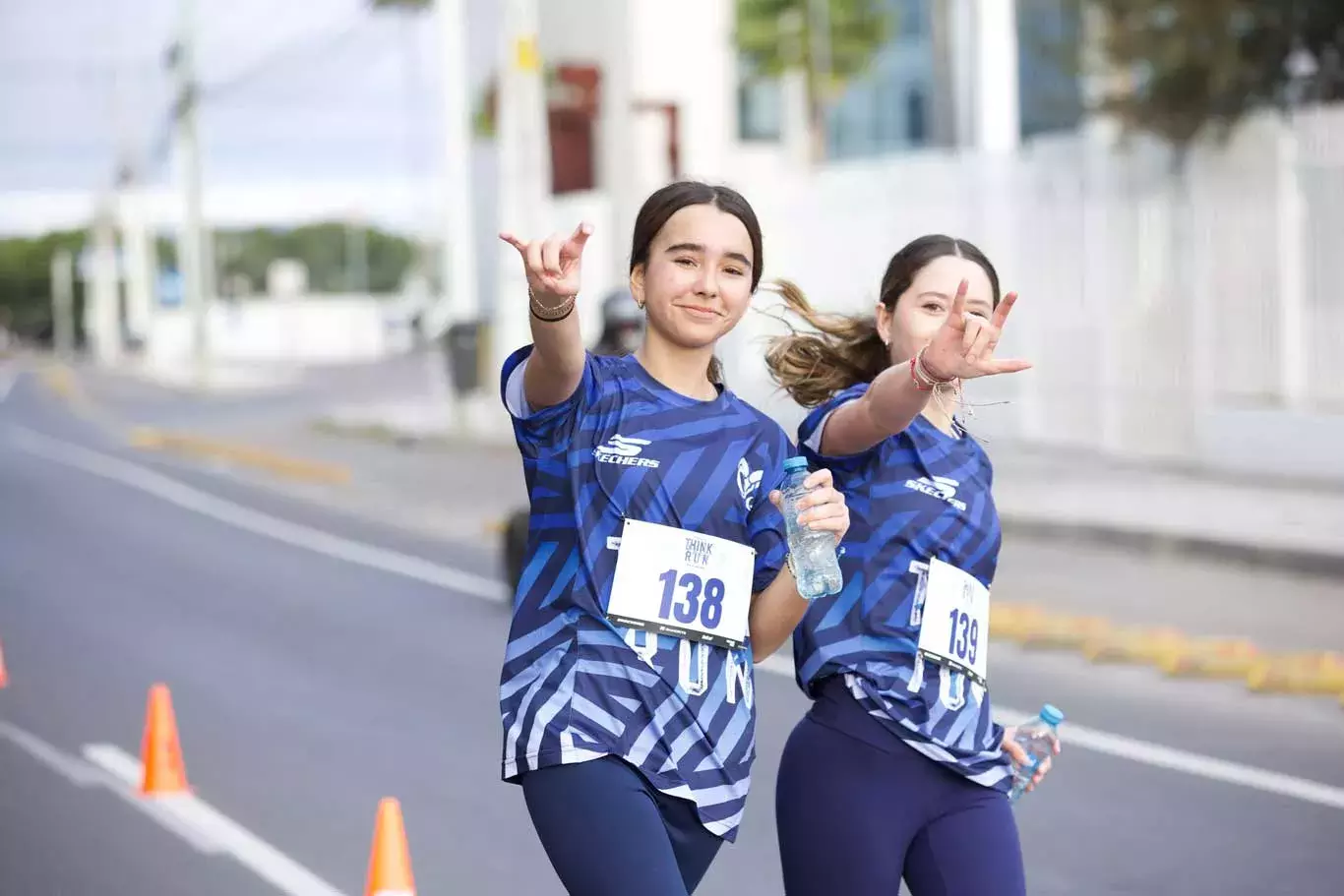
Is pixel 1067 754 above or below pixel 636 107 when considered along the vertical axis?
below

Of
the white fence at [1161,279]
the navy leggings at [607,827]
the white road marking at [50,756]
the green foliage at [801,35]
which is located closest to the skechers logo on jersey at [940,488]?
the navy leggings at [607,827]

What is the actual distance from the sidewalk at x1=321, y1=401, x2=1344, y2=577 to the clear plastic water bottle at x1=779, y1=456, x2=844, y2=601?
9876 millimetres

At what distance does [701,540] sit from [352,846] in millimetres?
3804

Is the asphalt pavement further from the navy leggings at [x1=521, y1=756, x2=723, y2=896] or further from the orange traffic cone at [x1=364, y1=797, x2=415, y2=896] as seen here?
the navy leggings at [x1=521, y1=756, x2=723, y2=896]

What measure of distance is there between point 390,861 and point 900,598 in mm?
2410

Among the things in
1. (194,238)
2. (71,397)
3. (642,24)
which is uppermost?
(642,24)

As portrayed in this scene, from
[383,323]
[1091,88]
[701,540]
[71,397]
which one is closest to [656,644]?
[701,540]

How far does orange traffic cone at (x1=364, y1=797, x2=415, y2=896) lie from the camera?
6.00 meters

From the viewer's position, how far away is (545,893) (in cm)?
671

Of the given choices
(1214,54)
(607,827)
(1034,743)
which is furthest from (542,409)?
(1214,54)

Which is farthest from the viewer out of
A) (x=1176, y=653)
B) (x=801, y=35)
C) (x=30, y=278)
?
(x=30, y=278)

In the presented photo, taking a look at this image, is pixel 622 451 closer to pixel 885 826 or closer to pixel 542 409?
pixel 542 409

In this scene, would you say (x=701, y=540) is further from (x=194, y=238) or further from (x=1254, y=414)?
(x=194, y=238)

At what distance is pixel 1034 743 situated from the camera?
4285 millimetres
